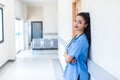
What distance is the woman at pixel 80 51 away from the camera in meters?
2.27

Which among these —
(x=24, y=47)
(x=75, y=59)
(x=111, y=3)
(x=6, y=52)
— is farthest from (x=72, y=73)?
(x=24, y=47)

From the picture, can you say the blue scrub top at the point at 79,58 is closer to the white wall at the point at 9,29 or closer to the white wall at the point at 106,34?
the white wall at the point at 106,34

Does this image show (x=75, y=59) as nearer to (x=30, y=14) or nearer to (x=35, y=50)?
(x=35, y=50)

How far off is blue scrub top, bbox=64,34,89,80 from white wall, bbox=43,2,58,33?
34.9 feet

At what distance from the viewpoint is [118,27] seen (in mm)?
1492

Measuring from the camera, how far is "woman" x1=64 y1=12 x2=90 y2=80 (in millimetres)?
2266

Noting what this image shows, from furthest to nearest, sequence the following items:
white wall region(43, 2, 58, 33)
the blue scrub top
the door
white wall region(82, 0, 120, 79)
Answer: the door < white wall region(43, 2, 58, 33) < the blue scrub top < white wall region(82, 0, 120, 79)

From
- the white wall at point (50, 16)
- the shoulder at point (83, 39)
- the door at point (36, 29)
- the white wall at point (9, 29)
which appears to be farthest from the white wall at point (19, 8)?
the shoulder at point (83, 39)

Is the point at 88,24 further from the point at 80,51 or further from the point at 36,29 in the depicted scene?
the point at 36,29

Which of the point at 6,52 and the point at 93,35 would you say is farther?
the point at 6,52

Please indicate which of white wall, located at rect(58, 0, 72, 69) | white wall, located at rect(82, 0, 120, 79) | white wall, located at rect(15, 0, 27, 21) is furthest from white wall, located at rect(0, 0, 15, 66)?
white wall, located at rect(82, 0, 120, 79)

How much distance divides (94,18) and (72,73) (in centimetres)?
71

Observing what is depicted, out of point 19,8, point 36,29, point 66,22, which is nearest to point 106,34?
point 66,22

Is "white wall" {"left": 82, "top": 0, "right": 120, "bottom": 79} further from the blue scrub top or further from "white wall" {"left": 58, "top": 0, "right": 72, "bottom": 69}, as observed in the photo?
"white wall" {"left": 58, "top": 0, "right": 72, "bottom": 69}
